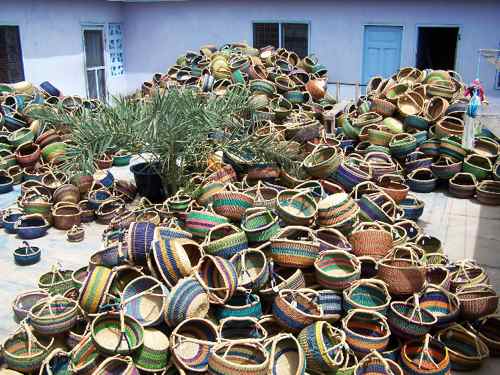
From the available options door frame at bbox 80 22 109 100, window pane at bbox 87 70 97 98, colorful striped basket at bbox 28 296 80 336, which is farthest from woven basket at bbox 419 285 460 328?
window pane at bbox 87 70 97 98

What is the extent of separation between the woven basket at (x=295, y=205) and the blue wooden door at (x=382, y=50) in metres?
7.55

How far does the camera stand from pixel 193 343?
13.2 ft

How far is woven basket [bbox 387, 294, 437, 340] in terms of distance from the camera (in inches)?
166

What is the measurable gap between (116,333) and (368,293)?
2103 mm

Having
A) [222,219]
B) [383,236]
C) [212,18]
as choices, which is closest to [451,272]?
[383,236]

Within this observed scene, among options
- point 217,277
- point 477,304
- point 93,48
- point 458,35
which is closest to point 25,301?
point 217,277

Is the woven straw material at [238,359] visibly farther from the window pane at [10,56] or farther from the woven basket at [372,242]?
the window pane at [10,56]

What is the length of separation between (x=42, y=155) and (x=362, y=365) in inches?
256

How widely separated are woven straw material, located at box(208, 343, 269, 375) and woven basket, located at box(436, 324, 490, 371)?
1580 millimetres

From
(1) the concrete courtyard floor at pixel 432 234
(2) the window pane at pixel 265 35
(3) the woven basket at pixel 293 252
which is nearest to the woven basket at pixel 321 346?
(3) the woven basket at pixel 293 252

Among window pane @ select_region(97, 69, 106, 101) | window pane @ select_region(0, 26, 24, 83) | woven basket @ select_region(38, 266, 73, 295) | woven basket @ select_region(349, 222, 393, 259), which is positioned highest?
window pane @ select_region(0, 26, 24, 83)

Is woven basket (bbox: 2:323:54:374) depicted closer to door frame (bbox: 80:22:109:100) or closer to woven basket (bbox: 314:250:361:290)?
woven basket (bbox: 314:250:361:290)

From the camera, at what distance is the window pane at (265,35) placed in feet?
42.5

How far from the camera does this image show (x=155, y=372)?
3.94 meters
